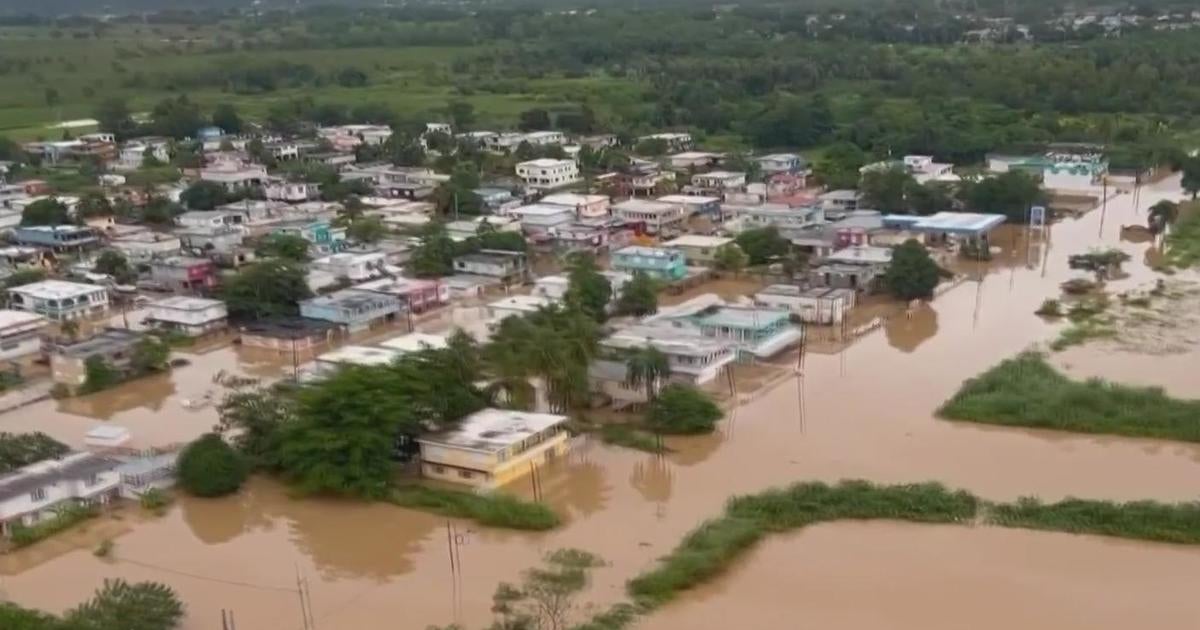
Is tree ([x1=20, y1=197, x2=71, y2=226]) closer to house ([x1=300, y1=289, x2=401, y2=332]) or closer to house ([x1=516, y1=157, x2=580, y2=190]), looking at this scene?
house ([x1=300, y1=289, x2=401, y2=332])

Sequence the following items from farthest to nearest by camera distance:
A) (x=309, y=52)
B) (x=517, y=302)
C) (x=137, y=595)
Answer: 1. (x=309, y=52)
2. (x=517, y=302)
3. (x=137, y=595)

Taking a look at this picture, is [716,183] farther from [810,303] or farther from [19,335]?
[19,335]

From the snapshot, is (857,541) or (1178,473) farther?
(1178,473)

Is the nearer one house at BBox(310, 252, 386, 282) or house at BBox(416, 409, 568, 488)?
house at BBox(416, 409, 568, 488)

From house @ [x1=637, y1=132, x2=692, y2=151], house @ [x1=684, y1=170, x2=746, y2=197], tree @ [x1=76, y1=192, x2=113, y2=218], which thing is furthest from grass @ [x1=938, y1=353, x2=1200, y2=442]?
house @ [x1=637, y1=132, x2=692, y2=151]

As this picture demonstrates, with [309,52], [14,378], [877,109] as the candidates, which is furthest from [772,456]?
[309,52]

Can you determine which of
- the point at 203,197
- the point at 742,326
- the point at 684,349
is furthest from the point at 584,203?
the point at 684,349

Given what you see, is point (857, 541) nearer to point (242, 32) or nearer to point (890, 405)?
point (890, 405)
